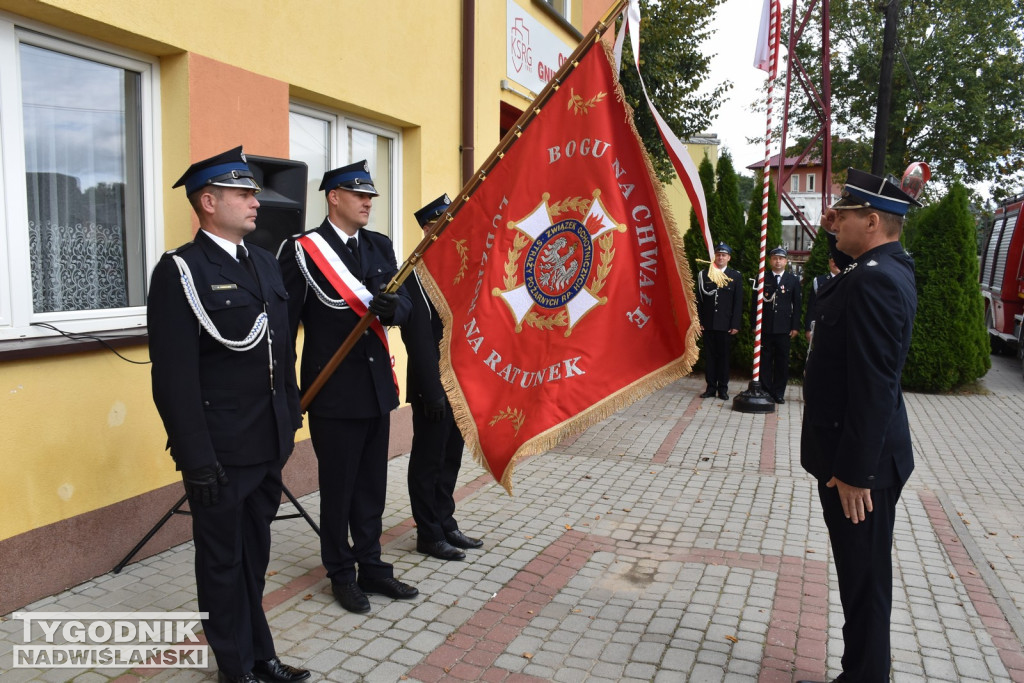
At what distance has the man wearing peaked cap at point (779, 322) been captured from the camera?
36.4 ft

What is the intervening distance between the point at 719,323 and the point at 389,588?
26.7ft

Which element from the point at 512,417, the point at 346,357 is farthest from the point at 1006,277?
the point at 346,357

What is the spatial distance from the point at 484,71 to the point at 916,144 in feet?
93.3

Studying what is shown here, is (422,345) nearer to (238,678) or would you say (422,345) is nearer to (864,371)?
(238,678)

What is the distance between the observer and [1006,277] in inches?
621

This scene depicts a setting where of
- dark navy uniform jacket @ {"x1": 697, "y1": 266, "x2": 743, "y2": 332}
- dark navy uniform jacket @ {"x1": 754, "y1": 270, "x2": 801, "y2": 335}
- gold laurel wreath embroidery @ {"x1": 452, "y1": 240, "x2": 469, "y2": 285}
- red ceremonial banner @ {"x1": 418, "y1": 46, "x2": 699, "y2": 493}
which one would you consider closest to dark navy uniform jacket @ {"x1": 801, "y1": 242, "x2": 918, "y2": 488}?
red ceremonial banner @ {"x1": 418, "y1": 46, "x2": 699, "y2": 493}

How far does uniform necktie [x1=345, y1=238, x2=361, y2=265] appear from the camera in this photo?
4035 millimetres

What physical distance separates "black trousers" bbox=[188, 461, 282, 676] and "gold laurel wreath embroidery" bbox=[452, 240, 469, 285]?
127cm

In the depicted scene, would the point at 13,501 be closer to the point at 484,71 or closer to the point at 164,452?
the point at 164,452

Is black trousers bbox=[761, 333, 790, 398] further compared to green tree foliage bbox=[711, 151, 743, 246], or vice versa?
green tree foliage bbox=[711, 151, 743, 246]

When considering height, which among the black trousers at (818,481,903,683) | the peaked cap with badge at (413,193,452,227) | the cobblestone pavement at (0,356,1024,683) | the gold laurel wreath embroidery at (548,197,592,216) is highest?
the peaked cap with badge at (413,193,452,227)

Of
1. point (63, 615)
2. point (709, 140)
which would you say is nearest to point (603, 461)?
point (63, 615)

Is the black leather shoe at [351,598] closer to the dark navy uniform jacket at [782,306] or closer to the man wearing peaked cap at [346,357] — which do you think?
the man wearing peaked cap at [346,357]

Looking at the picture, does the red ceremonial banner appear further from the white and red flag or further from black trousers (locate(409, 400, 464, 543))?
the white and red flag
